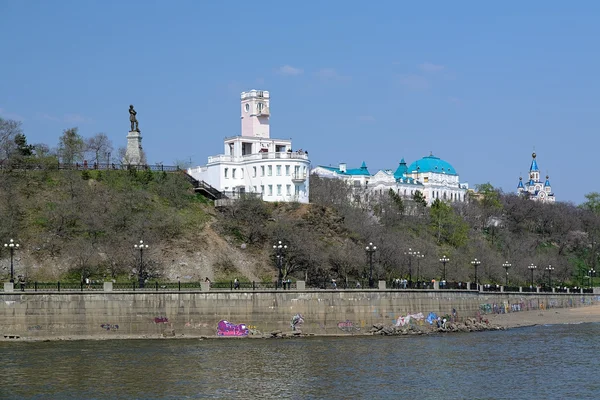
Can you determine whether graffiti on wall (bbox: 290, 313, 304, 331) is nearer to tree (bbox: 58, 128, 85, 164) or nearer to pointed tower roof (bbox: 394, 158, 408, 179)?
tree (bbox: 58, 128, 85, 164)

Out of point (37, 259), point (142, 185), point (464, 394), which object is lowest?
point (464, 394)

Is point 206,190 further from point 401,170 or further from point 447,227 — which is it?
point 401,170

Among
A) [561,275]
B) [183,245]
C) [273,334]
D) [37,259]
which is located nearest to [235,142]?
[183,245]

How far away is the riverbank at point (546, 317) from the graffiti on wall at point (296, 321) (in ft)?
77.9

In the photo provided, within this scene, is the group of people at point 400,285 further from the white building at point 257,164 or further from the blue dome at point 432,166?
the blue dome at point 432,166

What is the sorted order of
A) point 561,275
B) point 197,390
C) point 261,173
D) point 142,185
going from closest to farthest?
point 197,390
point 142,185
point 261,173
point 561,275

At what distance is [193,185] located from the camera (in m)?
102

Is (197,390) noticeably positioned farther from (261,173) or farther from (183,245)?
(261,173)

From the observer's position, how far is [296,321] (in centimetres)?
7138

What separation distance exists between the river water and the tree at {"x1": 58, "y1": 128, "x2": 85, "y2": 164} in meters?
41.2

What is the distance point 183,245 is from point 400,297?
66.7 feet

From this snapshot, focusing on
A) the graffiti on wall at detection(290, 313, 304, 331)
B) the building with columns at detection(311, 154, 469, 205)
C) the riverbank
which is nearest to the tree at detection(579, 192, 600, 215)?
the building with columns at detection(311, 154, 469, 205)

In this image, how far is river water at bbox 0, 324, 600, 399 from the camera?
47.9 m

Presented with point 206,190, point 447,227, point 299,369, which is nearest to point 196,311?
point 299,369
